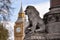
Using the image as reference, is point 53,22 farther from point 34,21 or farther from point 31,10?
point 31,10

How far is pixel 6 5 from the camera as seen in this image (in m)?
17.5

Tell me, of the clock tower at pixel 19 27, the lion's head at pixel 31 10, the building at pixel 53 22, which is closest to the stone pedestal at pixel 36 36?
the building at pixel 53 22

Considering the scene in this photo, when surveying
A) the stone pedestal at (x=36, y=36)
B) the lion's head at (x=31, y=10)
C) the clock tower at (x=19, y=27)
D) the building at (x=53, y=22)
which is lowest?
the clock tower at (x=19, y=27)

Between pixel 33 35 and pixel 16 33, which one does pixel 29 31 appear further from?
pixel 16 33

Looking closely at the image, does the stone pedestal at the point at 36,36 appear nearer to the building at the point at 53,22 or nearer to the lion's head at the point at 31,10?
the building at the point at 53,22

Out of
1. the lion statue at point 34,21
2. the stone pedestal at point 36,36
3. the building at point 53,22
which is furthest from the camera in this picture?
the lion statue at point 34,21

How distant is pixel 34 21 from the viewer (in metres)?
15.9

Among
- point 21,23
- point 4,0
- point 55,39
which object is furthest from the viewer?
point 21,23

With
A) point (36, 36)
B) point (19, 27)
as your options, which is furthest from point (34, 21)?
point (19, 27)

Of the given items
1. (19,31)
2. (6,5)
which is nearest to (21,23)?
(19,31)

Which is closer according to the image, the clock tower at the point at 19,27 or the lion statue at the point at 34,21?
the lion statue at the point at 34,21

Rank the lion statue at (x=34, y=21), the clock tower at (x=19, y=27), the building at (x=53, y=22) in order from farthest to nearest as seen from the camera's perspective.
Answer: the clock tower at (x=19, y=27)
the lion statue at (x=34, y=21)
the building at (x=53, y=22)

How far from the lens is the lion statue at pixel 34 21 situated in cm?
1578

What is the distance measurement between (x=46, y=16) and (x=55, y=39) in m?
1.40
